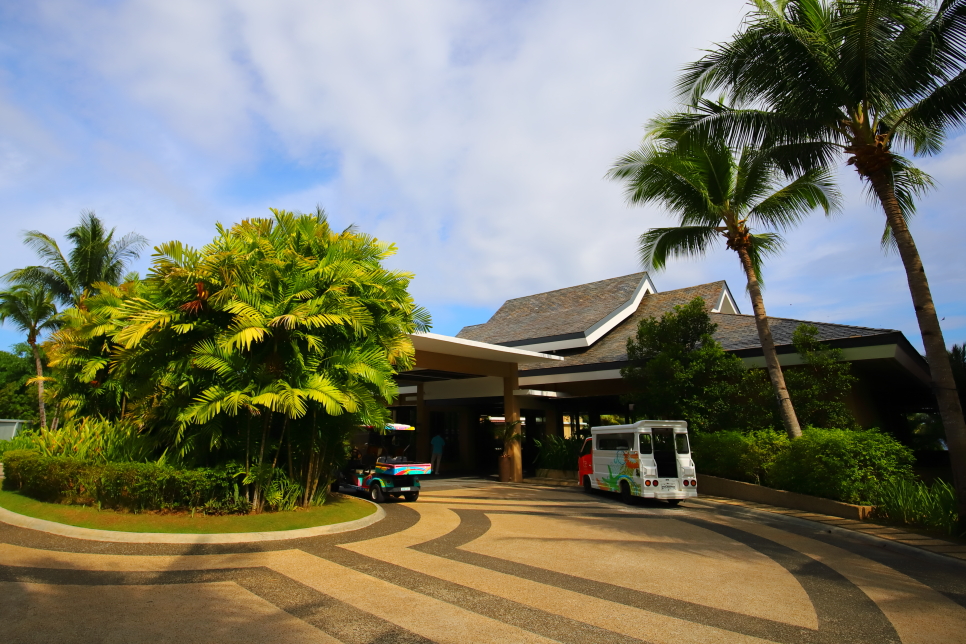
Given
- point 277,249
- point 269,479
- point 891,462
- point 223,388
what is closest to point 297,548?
point 269,479

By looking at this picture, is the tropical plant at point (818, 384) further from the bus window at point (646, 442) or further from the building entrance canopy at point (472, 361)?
the building entrance canopy at point (472, 361)

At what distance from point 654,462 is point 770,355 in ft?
13.1

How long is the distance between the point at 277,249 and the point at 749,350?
13.8 m

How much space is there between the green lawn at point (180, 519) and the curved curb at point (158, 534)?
189mm

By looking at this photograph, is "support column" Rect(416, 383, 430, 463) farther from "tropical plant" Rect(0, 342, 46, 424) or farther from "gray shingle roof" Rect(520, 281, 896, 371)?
"tropical plant" Rect(0, 342, 46, 424)

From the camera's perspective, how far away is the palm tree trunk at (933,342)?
9617 mm

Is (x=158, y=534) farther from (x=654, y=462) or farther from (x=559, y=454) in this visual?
(x=559, y=454)

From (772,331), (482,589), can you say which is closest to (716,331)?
(772,331)

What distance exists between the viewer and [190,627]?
Answer: 4.97 metres

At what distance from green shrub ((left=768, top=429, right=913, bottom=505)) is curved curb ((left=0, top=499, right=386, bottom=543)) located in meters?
10.0

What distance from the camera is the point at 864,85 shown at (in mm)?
10125

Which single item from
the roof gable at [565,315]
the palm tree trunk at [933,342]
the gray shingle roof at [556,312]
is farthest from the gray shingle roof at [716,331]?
the palm tree trunk at [933,342]

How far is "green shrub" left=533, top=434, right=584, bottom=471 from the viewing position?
2002 centimetres

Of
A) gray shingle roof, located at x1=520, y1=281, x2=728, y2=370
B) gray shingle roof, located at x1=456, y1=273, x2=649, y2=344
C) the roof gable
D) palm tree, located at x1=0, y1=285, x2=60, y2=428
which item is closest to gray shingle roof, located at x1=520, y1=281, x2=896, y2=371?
gray shingle roof, located at x1=520, y1=281, x2=728, y2=370
